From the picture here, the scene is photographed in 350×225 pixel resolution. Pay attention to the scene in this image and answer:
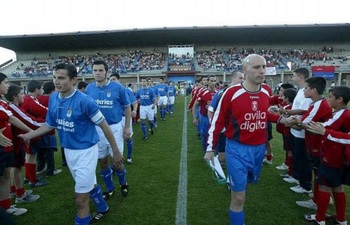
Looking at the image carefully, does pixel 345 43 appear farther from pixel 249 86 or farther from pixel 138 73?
pixel 249 86

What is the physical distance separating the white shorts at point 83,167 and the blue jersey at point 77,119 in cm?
8

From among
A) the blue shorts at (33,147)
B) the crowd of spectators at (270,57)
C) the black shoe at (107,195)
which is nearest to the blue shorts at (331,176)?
the black shoe at (107,195)

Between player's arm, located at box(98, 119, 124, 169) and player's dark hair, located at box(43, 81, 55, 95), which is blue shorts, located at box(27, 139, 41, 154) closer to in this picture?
player's dark hair, located at box(43, 81, 55, 95)

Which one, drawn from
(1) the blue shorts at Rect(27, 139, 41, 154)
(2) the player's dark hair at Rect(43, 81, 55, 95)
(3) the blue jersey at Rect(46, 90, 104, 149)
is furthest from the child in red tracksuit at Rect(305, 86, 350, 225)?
(2) the player's dark hair at Rect(43, 81, 55, 95)

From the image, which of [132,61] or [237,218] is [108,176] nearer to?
[237,218]

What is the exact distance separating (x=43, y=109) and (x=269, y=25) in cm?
4348

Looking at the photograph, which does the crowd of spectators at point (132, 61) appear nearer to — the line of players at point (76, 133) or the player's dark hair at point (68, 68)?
the line of players at point (76, 133)

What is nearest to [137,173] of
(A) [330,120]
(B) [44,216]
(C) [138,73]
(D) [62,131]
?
(B) [44,216]

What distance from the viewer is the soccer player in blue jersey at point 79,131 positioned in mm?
3545

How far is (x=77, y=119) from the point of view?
358cm

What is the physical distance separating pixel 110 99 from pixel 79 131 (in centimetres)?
169

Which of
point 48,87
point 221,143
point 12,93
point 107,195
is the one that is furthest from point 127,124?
point 48,87

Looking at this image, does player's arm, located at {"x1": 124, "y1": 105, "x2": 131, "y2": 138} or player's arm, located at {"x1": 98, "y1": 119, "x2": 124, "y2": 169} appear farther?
player's arm, located at {"x1": 124, "y1": 105, "x2": 131, "y2": 138}

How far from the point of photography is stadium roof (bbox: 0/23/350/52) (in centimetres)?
4334
